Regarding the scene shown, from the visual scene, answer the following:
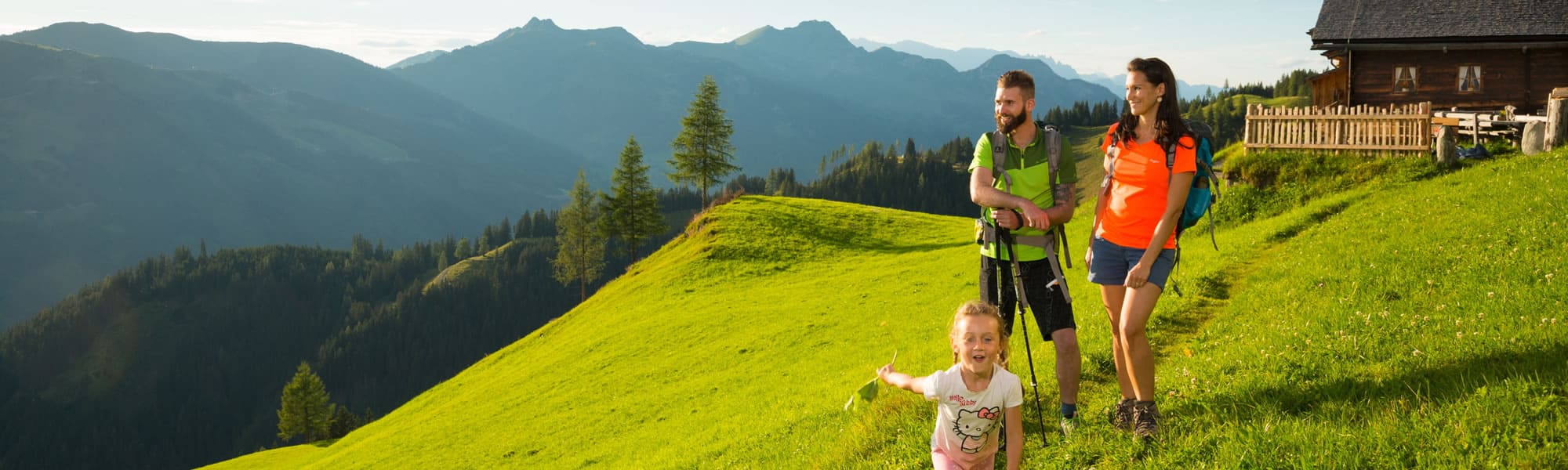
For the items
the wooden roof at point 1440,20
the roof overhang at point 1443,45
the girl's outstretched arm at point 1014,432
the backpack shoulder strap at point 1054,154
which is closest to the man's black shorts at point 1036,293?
the backpack shoulder strap at point 1054,154

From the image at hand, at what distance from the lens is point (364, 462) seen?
28375mm

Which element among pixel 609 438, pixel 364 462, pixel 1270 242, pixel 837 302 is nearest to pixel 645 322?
pixel 837 302

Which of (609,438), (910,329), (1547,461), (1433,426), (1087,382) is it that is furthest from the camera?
(910,329)

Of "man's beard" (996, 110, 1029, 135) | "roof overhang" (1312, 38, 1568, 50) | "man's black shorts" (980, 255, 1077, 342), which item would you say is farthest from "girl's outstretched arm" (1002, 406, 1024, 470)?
"roof overhang" (1312, 38, 1568, 50)

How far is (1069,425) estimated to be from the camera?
738 cm

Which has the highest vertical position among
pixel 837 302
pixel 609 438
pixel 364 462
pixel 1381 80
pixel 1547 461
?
pixel 1381 80

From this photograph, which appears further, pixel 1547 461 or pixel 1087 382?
pixel 1087 382

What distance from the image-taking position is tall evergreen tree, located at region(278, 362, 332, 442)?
88.4 metres

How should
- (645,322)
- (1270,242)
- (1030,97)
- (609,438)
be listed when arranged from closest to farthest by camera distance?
(1030,97) < (1270,242) < (609,438) < (645,322)

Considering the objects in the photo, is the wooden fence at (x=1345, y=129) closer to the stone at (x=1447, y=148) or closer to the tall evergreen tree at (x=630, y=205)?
the stone at (x=1447, y=148)

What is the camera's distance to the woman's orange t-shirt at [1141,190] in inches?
246

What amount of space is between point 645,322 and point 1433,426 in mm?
29857

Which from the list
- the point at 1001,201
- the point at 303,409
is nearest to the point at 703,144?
the point at 303,409

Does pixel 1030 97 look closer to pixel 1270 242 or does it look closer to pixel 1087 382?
pixel 1087 382
